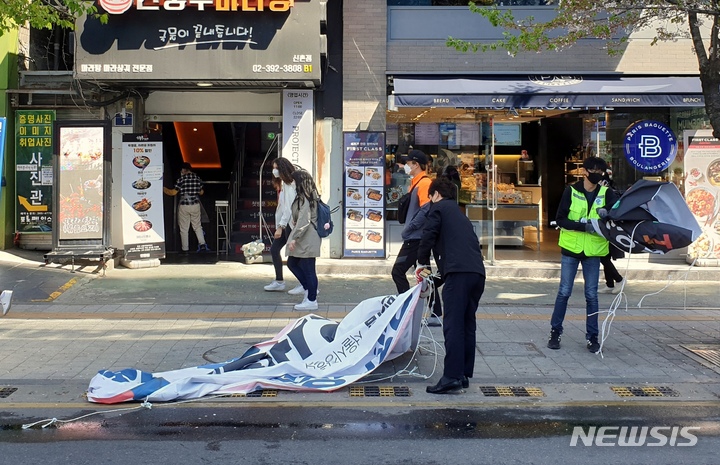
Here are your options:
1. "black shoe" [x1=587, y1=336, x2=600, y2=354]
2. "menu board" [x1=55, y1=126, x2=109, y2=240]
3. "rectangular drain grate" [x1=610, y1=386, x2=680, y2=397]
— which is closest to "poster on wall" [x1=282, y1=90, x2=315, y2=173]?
"menu board" [x1=55, y1=126, x2=109, y2=240]

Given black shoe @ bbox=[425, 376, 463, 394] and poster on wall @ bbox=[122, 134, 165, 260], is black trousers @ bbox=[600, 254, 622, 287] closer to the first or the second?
black shoe @ bbox=[425, 376, 463, 394]

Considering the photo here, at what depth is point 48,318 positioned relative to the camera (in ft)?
30.0

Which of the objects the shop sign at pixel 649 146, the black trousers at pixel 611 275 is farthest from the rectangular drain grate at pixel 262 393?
the shop sign at pixel 649 146

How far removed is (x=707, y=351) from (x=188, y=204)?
10121 millimetres

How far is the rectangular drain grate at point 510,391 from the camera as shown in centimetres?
626

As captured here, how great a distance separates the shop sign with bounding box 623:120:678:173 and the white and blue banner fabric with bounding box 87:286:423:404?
7965 millimetres

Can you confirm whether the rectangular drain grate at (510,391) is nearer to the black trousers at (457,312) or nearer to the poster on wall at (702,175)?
the black trousers at (457,312)

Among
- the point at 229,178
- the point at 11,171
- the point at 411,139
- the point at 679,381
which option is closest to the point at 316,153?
the point at 411,139

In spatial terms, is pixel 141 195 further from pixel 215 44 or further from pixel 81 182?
pixel 215 44

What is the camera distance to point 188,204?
14695mm

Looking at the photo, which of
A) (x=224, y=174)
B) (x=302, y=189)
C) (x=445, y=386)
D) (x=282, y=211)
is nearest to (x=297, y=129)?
(x=282, y=211)

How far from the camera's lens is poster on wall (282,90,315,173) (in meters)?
12.7

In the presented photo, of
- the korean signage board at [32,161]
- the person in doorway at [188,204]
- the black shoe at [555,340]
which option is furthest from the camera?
the person in doorway at [188,204]

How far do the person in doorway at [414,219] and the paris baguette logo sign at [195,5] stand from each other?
175 inches
